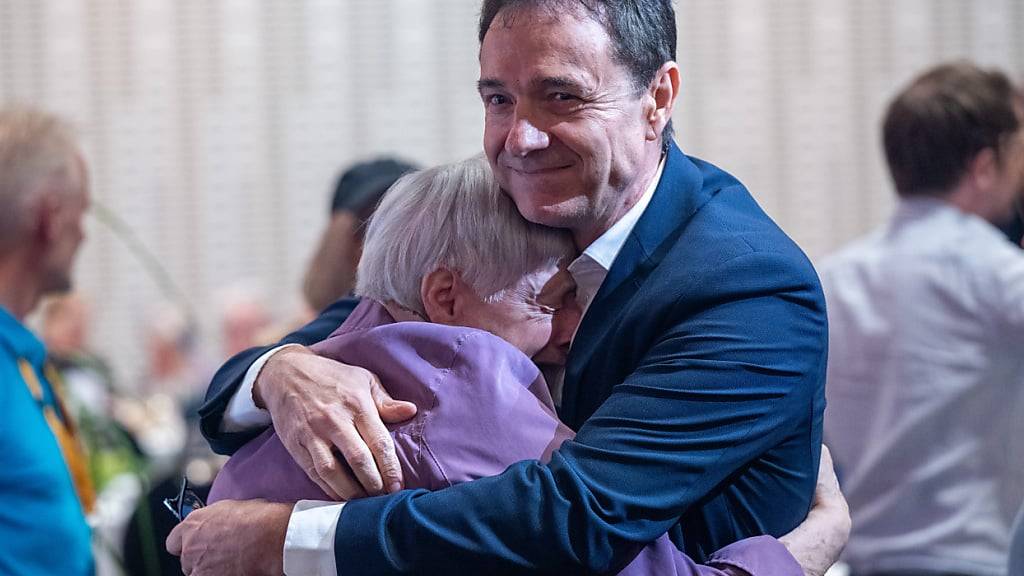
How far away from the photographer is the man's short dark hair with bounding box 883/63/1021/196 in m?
2.91

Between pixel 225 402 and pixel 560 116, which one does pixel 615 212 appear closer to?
pixel 560 116

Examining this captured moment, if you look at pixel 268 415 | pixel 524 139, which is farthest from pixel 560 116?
pixel 268 415

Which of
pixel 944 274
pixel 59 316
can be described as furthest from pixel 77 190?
pixel 59 316

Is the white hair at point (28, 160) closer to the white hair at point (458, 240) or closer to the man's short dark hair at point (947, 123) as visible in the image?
the white hair at point (458, 240)

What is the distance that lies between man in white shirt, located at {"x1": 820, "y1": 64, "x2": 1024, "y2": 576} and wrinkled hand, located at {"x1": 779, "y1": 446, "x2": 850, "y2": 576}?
126cm

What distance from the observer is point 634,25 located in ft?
4.92

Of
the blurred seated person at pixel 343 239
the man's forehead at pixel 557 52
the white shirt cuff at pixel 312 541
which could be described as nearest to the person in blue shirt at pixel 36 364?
the blurred seated person at pixel 343 239

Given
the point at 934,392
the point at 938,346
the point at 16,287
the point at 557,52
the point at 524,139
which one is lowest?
the point at 934,392

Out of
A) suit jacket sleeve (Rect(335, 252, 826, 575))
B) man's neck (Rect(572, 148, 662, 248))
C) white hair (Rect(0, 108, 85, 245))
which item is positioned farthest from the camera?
white hair (Rect(0, 108, 85, 245))

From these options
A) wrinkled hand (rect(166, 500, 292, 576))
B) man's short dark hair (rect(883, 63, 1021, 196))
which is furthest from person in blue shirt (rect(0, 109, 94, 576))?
man's short dark hair (rect(883, 63, 1021, 196))

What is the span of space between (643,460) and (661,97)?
0.50 m

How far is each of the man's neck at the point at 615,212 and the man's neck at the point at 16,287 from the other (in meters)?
1.52

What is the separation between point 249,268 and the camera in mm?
6309

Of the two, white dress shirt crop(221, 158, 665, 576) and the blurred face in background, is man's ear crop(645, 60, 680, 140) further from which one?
the blurred face in background
